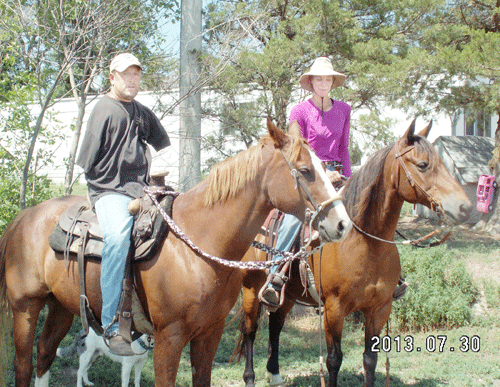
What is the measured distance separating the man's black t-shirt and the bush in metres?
5.16

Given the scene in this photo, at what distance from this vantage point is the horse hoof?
5.10m

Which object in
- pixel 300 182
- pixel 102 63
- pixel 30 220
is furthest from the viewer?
pixel 102 63

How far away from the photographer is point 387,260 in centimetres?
420

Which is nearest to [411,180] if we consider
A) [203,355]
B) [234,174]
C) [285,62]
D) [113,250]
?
[234,174]

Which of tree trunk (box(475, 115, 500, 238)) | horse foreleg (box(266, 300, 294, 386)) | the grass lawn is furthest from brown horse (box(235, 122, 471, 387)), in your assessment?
tree trunk (box(475, 115, 500, 238))

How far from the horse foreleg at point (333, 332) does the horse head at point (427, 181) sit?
117cm

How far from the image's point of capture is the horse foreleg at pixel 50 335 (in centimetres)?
401

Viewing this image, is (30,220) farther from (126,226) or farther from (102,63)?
(102,63)

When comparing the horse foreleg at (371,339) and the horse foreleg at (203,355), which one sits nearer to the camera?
the horse foreleg at (203,355)

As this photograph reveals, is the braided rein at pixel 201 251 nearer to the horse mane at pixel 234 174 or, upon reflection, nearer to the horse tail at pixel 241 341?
the horse mane at pixel 234 174

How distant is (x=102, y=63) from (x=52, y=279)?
364 centimetres

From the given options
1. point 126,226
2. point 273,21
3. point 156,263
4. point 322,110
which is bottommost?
point 156,263

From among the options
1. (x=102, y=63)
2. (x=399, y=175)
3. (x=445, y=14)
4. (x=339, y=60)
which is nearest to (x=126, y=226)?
(x=399, y=175)

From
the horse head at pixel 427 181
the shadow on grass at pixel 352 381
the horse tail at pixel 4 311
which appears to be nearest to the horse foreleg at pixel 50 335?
the horse tail at pixel 4 311
